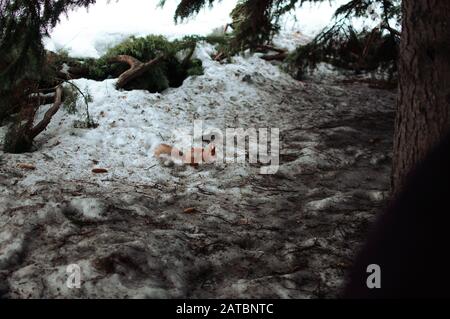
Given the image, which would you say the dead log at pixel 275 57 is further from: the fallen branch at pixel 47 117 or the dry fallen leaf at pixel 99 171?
the dry fallen leaf at pixel 99 171

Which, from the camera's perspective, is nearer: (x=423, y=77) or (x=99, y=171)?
(x=423, y=77)

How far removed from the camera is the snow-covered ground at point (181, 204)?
9.28 feet

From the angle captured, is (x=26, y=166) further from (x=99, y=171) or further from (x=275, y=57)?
(x=275, y=57)

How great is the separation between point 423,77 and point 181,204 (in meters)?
2.47

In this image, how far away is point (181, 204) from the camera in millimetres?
4125

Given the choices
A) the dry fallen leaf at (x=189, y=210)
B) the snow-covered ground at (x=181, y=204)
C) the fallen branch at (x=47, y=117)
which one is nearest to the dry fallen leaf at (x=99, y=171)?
the snow-covered ground at (x=181, y=204)

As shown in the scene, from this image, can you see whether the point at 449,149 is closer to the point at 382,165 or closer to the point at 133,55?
the point at 382,165

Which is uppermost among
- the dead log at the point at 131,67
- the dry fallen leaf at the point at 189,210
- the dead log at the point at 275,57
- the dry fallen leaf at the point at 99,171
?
the dead log at the point at 275,57

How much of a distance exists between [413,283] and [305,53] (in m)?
6.70

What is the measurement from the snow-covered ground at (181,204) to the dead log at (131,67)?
219 millimetres

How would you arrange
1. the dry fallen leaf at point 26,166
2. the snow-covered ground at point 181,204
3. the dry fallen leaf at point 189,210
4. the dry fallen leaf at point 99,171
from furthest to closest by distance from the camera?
1. the dry fallen leaf at point 99,171
2. the dry fallen leaf at point 26,166
3. the dry fallen leaf at point 189,210
4. the snow-covered ground at point 181,204

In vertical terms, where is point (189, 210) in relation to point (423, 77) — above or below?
below

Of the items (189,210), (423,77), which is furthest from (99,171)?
(423,77)

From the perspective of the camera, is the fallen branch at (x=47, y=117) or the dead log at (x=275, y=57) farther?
the dead log at (x=275, y=57)
